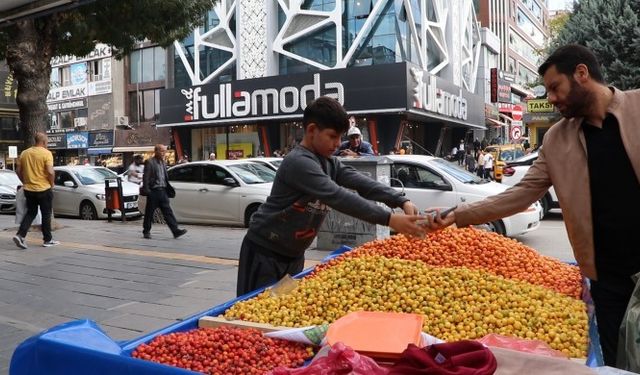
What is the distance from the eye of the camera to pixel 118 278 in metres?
7.14

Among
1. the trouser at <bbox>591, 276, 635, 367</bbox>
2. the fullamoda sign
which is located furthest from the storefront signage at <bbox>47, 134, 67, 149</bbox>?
the trouser at <bbox>591, 276, 635, 367</bbox>

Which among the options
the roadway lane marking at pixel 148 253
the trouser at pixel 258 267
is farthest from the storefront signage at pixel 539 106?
the trouser at pixel 258 267

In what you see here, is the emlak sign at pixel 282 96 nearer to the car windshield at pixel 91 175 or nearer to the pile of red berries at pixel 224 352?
the car windshield at pixel 91 175

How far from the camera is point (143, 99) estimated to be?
4331 cm

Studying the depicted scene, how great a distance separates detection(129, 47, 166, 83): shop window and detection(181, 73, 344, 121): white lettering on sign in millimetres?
9659

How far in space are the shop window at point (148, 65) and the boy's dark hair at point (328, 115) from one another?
1582 inches

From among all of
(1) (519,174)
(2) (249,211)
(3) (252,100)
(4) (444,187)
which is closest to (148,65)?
(3) (252,100)

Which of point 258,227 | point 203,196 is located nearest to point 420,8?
point 203,196

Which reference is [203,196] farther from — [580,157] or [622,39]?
[622,39]

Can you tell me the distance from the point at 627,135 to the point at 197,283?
17.9ft

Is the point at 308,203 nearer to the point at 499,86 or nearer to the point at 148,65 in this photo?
the point at 148,65

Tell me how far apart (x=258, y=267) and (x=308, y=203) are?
22.0 inches

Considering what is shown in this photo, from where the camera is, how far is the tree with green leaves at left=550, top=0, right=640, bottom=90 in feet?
49.8

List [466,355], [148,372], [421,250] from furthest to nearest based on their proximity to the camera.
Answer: [421,250], [148,372], [466,355]
